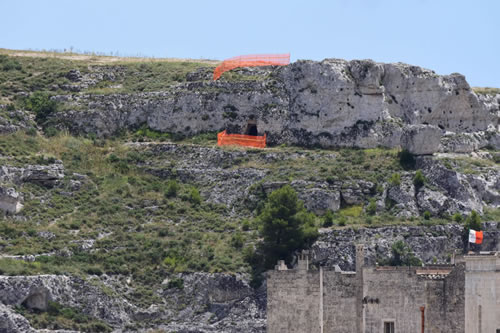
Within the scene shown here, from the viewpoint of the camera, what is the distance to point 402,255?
91125 mm

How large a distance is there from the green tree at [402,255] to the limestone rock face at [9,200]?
23183 mm

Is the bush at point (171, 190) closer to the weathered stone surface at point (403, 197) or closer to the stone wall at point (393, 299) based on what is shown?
the weathered stone surface at point (403, 197)

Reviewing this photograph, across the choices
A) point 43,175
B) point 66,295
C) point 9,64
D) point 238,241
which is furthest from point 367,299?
point 9,64

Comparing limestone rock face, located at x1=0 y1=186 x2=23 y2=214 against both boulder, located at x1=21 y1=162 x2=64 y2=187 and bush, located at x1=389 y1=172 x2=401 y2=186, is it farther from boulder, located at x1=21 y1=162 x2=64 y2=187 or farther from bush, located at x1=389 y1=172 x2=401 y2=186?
bush, located at x1=389 y1=172 x2=401 y2=186

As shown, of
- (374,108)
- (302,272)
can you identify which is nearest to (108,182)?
(374,108)

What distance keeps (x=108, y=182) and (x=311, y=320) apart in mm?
37048

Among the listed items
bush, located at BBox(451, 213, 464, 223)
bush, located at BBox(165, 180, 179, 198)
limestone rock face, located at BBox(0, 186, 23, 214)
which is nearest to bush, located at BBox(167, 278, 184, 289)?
limestone rock face, located at BBox(0, 186, 23, 214)

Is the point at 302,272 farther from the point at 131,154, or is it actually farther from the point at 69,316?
the point at 131,154

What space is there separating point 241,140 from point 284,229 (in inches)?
746

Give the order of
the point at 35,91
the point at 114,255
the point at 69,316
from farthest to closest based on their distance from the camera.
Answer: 1. the point at 35,91
2. the point at 114,255
3. the point at 69,316

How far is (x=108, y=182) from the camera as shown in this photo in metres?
104

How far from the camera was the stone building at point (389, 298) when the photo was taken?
65500mm

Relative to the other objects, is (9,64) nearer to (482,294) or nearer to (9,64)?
(9,64)

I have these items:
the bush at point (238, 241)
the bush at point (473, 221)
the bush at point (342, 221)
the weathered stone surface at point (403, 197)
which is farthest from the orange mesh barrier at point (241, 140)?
the bush at point (473, 221)
